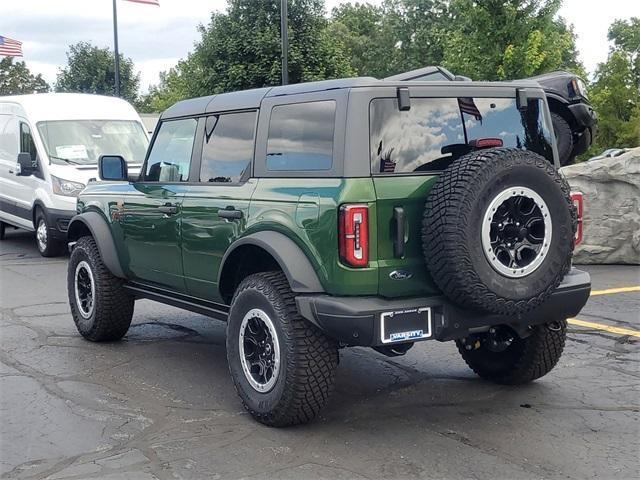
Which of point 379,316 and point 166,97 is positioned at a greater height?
point 166,97

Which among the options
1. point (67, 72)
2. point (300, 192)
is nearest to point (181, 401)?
point (300, 192)

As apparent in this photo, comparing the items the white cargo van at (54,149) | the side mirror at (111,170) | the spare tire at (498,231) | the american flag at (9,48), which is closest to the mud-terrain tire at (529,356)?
the spare tire at (498,231)

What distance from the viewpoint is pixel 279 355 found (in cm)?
443

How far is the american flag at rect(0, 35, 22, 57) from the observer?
23.9m

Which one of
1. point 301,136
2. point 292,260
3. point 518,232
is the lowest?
point 292,260

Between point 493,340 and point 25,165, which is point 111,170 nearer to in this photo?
point 493,340

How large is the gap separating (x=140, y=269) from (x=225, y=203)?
139 centimetres

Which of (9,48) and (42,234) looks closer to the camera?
(42,234)

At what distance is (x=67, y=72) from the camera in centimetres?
4116

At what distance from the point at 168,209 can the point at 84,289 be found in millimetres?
1677

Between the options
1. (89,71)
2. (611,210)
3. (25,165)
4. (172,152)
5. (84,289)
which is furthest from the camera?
(89,71)

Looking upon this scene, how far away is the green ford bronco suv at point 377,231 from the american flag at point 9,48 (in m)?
21.0

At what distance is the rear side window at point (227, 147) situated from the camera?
507 cm

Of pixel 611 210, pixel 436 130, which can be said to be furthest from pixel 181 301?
pixel 611 210
